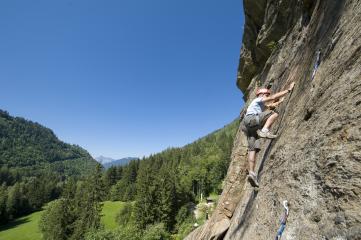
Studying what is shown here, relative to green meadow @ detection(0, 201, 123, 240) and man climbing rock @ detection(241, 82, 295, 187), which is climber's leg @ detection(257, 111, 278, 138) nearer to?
man climbing rock @ detection(241, 82, 295, 187)

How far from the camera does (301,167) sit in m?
6.71

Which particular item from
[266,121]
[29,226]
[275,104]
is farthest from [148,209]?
[266,121]

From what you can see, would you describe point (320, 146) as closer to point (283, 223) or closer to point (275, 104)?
point (283, 223)

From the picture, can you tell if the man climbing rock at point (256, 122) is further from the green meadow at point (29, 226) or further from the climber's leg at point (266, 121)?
the green meadow at point (29, 226)

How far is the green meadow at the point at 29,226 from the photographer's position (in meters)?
91.0

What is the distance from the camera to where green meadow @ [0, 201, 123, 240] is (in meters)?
91.0

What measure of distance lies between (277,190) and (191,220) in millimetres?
73433

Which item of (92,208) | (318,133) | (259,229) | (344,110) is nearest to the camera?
(344,110)

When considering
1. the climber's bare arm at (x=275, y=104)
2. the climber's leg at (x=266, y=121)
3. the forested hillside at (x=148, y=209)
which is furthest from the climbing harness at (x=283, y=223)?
the forested hillside at (x=148, y=209)

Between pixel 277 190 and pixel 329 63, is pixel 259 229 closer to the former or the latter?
pixel 277 190

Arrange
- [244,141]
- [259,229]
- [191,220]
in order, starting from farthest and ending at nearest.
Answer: [191,220], [244,141], [259,229]

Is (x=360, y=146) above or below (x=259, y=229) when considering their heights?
above

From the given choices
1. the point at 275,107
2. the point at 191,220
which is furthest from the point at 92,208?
the point at 275,107

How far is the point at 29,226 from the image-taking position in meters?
103
